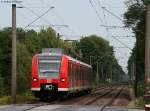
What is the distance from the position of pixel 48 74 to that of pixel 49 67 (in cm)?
51

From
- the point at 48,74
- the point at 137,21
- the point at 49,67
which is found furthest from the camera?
the point at 137,21

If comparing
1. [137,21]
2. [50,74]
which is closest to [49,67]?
[50,74]

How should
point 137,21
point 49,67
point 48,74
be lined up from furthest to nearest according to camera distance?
point 137,21 < point 49,67 < point 48,74

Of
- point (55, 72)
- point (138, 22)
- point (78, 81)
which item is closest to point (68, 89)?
point (55, 72)

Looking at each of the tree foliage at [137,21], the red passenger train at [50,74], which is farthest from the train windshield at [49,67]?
the tree foliage at [137,21]

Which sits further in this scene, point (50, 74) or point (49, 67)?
point (49, 67)

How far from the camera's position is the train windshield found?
39.4m

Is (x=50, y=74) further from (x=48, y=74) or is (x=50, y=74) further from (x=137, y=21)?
(x=137, y=21)

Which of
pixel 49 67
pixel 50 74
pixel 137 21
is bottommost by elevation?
pixel 50 74

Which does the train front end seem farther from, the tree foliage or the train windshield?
the tree foliage

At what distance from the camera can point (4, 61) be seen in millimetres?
53594

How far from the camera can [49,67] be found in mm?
39500

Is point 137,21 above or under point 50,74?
above

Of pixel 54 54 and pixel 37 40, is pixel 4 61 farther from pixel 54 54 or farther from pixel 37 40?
pixel 37 40
